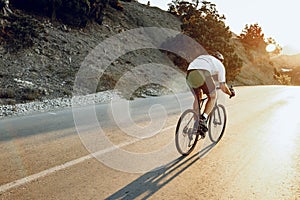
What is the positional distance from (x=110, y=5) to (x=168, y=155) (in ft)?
99.2

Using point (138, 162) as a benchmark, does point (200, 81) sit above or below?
above

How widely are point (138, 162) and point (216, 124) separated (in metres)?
2.33

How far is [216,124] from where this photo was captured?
6.13 meters

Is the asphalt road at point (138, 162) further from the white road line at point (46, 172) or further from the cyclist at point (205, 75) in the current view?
the cyclist at point (205, 75)

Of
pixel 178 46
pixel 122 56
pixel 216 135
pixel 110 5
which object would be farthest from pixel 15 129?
pixel 110 5

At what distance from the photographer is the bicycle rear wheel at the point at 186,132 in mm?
4917

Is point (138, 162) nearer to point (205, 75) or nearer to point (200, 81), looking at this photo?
point (200, 81)

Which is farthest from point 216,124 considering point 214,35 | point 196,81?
point 214,35

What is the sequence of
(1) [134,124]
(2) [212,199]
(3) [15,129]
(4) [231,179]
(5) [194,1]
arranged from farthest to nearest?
(5) [194,1] → (1) [134,124] → (3) [15,129] → (4) [231,179] → (2) [212,199]

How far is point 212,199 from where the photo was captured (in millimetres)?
3354

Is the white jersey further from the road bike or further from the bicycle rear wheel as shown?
the bicycle rear wheel

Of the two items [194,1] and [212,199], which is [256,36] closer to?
[194,1]

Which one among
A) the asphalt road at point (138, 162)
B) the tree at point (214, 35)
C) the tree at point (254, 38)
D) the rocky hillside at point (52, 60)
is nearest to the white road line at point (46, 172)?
the asphalt road at point (138, 162)

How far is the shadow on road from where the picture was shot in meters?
3.38
